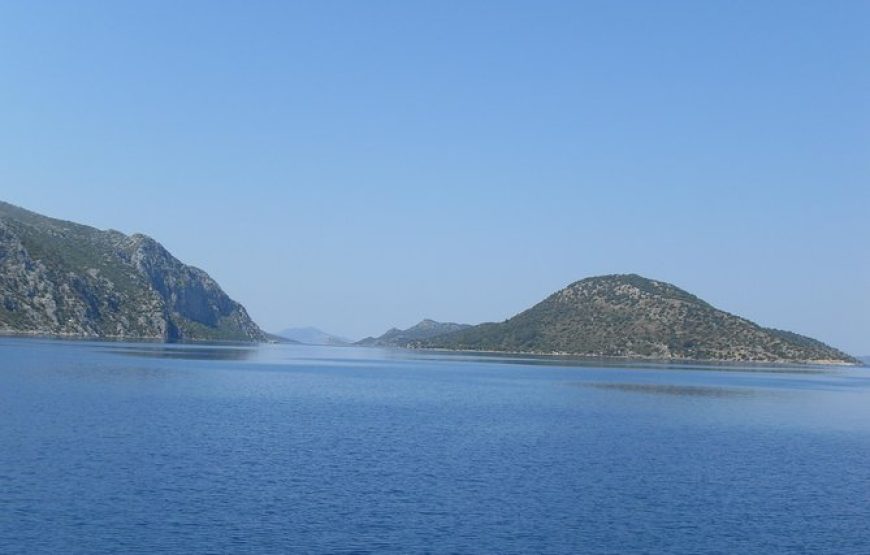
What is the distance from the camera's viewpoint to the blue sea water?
161ft

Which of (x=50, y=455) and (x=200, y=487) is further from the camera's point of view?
(x=50, y=455)

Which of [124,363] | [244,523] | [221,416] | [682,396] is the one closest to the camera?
[244,523]

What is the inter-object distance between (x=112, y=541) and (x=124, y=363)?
5987 inches

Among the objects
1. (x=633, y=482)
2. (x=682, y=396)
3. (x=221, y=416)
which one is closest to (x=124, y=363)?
(x=221, y=416)

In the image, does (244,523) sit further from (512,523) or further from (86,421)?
(86,421)

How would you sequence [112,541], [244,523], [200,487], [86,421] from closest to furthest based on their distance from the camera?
[112,541]
[244,523]
[200,487]
[86,421]

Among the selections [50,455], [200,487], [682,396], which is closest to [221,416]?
[50,455]

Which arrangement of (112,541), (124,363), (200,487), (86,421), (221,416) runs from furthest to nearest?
(124,363), (221,416), (86,421), (200,487), (112,541)

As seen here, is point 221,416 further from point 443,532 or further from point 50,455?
point 443,532

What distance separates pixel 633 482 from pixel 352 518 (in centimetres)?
2699

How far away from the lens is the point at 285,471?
217ft

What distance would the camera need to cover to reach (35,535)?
149 feet

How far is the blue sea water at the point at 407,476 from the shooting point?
49.2 m

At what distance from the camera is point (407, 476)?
217 feet
